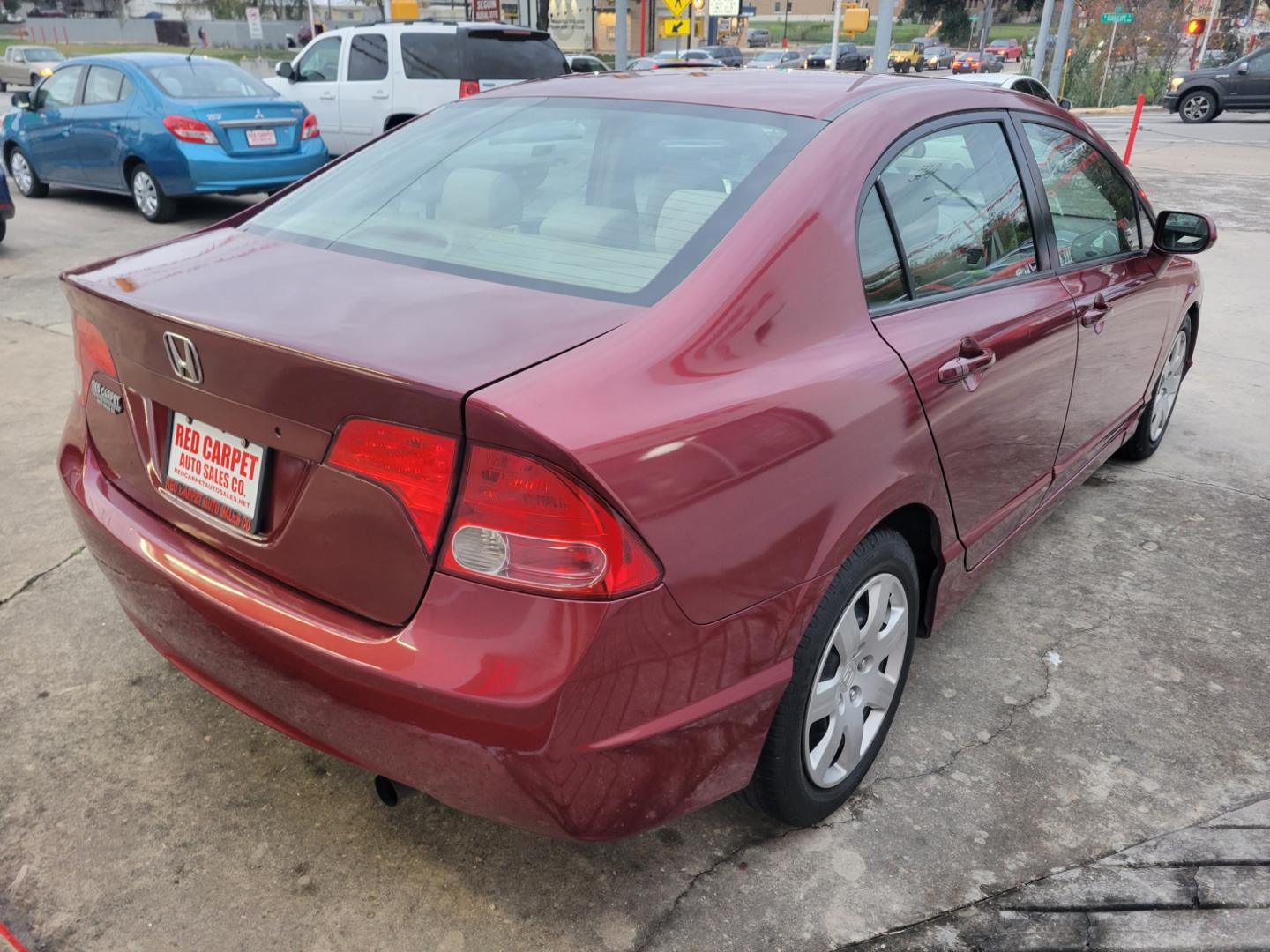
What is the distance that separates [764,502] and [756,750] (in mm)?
522

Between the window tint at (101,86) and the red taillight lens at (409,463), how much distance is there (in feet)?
31.2

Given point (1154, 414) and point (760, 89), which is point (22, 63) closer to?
point (1154, 414)

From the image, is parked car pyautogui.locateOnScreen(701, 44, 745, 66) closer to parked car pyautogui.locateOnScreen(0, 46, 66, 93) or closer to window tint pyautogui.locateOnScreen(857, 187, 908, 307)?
parked car pyautogui.locateOnScreen(0, 46, 66, 93)

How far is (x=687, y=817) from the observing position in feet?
7.70

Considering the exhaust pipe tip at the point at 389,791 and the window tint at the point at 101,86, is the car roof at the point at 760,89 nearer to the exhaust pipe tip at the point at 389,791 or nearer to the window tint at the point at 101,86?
the exhaust pipe tip at the point at 389,791

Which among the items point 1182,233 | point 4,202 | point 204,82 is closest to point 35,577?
point 1182,233

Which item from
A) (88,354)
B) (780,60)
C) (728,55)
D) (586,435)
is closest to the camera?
(586,435)

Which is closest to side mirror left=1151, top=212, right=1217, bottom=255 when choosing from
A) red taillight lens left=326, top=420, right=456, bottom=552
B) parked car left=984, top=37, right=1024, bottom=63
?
red taillight lens left=326, top=420, right=456, bottom=552

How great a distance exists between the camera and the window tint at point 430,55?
10.7 m

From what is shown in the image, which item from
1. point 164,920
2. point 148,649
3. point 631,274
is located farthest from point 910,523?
point 148,649

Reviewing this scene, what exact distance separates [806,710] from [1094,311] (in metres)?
1.80

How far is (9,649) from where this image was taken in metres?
2.92

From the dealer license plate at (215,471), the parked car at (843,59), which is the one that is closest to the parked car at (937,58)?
the parked car at (843,59)

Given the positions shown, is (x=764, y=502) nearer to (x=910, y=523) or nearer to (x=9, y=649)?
(x=910, y=523)
